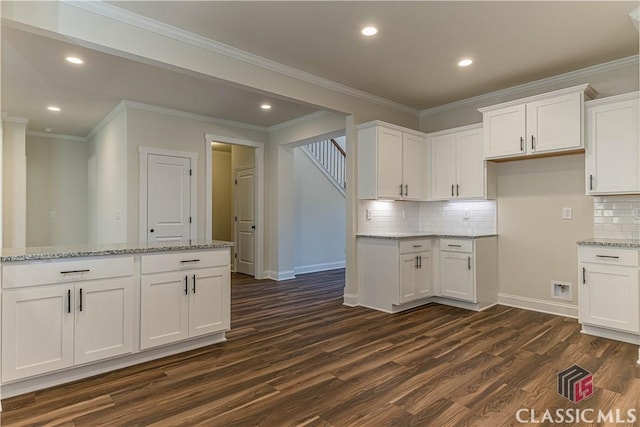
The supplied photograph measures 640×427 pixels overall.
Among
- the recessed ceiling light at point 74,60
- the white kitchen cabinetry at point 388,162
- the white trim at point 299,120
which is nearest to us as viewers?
the recessed ceiling light at point 74,60

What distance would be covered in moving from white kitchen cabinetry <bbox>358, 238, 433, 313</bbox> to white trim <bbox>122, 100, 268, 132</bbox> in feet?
10.3

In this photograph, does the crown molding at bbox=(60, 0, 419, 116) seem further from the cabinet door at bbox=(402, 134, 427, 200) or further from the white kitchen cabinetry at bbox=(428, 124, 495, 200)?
the white kitchen cabinetry at bbox=(428, 124, 495, 200)

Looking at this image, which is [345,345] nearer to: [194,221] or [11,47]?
[194,221]

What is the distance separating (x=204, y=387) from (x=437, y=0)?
3.31 metres

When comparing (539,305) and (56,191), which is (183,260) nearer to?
(539,305)

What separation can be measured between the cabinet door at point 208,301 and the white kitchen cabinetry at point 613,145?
3801mm

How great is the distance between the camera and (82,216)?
7375mm

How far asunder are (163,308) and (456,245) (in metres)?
3.44

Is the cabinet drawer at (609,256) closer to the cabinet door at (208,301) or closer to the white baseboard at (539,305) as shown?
the white baseboard at (539,305)

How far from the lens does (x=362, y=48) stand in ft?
11.4

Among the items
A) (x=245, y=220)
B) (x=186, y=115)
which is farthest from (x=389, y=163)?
(x=245, y=220)

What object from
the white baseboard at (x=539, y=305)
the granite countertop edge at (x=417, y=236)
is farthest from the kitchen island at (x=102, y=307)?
the white baseboard at (x=539, y=305)

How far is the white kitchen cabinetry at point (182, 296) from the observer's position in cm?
289

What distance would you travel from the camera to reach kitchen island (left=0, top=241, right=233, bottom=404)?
91.3 inches
